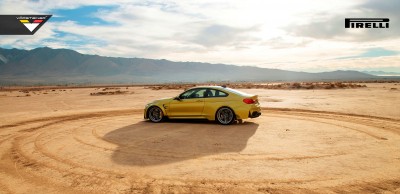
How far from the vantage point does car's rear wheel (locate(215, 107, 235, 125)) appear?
38.4ft

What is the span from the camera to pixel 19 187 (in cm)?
545

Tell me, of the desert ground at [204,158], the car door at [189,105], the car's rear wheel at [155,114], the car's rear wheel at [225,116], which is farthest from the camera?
the car's rear wheel at [155,114]

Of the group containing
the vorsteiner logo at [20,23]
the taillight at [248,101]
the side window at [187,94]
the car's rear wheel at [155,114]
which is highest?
the vorsteiner logo at [20,23]

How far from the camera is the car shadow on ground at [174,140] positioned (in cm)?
726

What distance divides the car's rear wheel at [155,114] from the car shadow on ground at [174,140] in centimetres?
39

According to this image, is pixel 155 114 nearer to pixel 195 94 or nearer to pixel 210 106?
pixel 195 94

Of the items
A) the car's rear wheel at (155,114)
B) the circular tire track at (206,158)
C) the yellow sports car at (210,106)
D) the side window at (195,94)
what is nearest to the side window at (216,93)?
the yellow sports car at (210,106)

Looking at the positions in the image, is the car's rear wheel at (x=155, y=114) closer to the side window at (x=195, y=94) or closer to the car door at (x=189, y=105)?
the car door at (x=189, y=105)

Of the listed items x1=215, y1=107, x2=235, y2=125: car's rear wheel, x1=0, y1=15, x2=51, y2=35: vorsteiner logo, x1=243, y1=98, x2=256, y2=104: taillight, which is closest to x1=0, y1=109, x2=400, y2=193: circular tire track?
x1=215, y1=107, x2=235, y2=125: car's rear wheel

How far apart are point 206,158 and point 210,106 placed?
506 cm

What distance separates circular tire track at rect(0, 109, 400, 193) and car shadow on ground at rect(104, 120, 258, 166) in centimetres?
2

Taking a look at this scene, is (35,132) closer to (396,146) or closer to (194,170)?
(194,170)

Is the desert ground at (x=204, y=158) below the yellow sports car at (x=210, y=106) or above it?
below

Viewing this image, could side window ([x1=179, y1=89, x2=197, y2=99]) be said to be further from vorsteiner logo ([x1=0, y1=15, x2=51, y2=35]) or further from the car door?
vorsteiner logo ([x1=0, y1=15, x2=51, y2=35])
